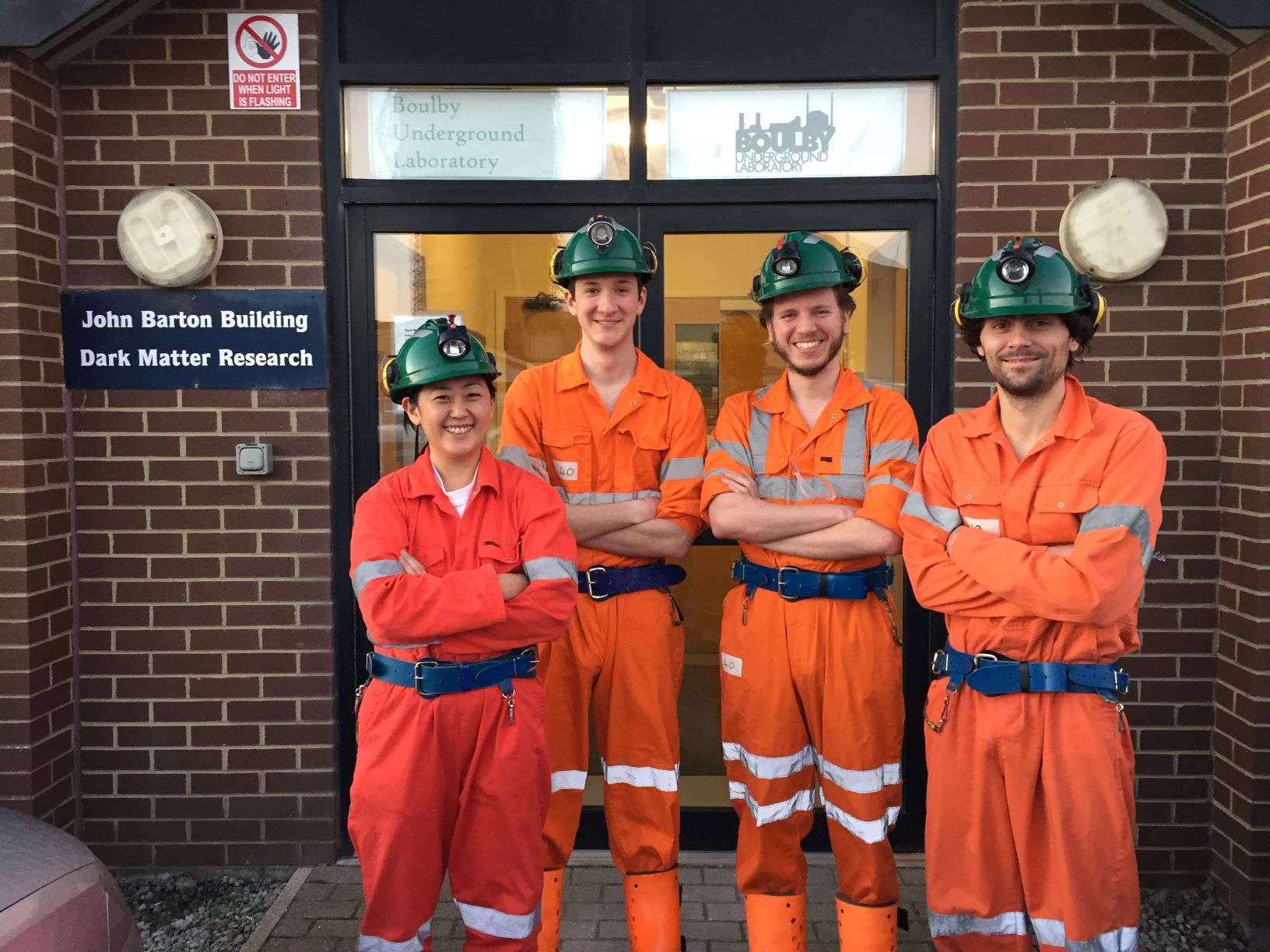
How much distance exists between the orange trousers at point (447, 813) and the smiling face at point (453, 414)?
0.71 m

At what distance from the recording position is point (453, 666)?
275 cm

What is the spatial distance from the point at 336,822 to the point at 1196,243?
445cm

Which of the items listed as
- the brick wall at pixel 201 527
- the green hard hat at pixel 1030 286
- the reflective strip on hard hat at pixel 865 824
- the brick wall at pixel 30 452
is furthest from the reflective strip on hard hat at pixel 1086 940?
the brick wall at pixel 30 452

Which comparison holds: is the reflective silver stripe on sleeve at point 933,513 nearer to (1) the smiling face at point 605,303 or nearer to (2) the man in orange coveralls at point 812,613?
(2) the man in orange coveralls at point 812,613

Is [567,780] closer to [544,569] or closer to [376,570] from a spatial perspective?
[544,569]

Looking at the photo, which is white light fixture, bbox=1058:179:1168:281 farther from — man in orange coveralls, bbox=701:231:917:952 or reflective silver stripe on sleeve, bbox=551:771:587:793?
reflective silver stripe on sleeve, bbox=551:771:587:793

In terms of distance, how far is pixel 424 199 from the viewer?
4.21 m

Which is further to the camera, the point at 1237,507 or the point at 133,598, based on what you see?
the point at 133,598

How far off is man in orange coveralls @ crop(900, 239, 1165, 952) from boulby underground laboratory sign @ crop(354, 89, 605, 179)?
211cm

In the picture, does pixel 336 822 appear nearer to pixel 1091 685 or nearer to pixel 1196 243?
pixel 1091 685

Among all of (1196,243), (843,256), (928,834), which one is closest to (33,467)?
(843,256)

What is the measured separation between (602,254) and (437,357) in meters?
0.78

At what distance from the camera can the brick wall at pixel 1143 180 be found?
3998 mm

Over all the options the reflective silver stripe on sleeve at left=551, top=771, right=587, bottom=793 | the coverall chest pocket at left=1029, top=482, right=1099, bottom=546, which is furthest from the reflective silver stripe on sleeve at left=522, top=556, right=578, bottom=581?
the coverall chest pocket at left=1029, top=482, right=1099, bottom=546
